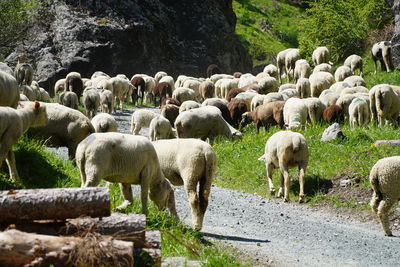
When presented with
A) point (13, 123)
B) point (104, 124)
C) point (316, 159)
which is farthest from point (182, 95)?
point (13, 123)

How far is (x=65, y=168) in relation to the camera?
43.2 ft

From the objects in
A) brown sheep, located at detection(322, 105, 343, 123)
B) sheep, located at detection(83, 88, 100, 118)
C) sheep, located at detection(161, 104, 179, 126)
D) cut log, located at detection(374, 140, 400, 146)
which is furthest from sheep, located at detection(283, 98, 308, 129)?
sheep, located at detection(83, 88, 100, 118)

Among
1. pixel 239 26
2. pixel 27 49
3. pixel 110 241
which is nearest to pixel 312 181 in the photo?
pixel 110 241

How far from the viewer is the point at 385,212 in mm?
12258

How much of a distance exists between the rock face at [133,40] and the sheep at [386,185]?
2925cm

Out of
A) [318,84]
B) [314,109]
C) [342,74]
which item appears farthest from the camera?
[342,74]

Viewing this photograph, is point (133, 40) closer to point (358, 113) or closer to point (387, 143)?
point (358, 113)

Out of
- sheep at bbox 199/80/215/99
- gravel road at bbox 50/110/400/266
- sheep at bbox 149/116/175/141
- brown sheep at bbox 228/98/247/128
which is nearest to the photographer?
gravel road at bbox 50/110/400/266

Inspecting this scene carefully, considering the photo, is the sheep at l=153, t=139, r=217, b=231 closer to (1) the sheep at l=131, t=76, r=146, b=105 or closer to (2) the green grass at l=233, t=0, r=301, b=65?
(1) the sheep at l=131, t=76, r=146, b=105

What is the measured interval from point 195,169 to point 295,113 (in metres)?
10.6

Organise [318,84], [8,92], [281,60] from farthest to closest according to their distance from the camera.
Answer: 1. [281,60]
2. [318,84]
3. [8,92]

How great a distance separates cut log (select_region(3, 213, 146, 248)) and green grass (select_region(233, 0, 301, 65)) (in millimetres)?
48293

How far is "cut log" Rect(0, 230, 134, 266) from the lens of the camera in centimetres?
592

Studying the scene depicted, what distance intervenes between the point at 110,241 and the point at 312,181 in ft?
34.0
